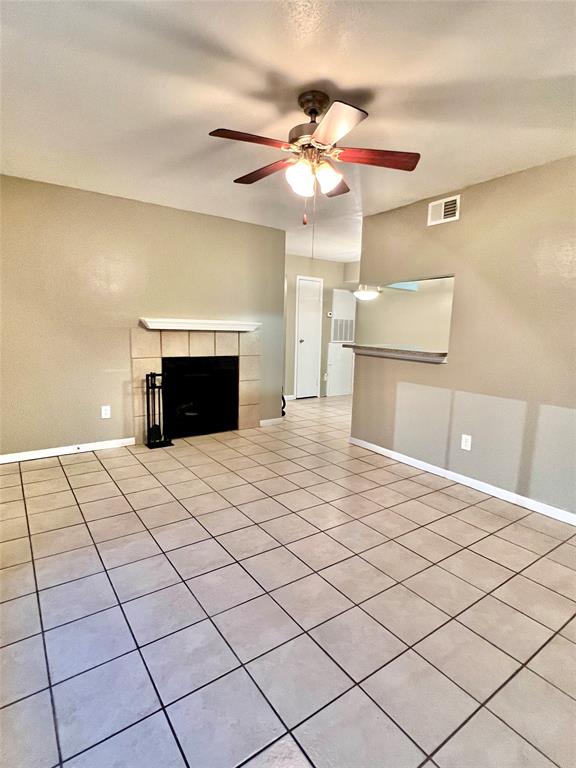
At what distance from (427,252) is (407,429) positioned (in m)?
1.65

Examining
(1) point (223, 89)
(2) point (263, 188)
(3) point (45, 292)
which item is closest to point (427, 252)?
(2) point (263, 188)

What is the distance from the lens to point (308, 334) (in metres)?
6.79

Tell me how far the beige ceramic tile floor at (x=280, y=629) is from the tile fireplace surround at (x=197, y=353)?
121cm

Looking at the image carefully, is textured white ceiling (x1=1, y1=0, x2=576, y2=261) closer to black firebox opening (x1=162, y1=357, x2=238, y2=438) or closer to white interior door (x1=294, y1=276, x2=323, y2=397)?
black firebox opening (x1=162, y1=357, x2=238, y2=438)

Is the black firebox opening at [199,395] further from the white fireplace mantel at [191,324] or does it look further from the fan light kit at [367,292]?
the fan light kit at [367,292]

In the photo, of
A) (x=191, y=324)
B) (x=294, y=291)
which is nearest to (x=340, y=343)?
(x=294, y=291)

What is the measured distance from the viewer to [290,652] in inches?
60.4

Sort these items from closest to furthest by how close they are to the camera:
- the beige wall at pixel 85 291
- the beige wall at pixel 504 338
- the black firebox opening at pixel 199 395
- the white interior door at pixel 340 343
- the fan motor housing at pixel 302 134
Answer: the fan motor housing at pixel 302 134 < the beige wall at pixel 504 338 < the beige wall at pixel 85 291 < the black firebox opening at pixel 199 395 < the white interior door at pixel 340 343

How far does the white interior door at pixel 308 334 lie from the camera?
261 inches

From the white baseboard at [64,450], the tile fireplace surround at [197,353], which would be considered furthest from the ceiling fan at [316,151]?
the white baseboard at [64,450]

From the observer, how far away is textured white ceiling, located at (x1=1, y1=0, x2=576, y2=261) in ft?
4.86

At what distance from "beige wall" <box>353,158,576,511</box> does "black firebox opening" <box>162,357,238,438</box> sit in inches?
79.1

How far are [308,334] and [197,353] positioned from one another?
2881 millimetres

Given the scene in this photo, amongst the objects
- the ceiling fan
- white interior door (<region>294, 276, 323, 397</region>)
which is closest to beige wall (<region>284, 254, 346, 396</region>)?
white interior door (<region>294, 276, 323, 397</region>)
